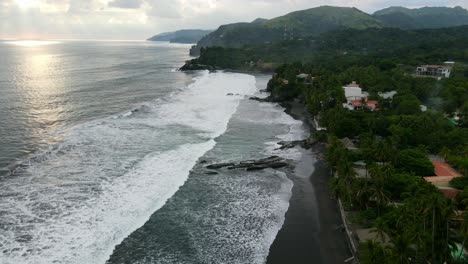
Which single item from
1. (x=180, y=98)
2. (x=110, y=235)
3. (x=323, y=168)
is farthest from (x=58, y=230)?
(x=180, y=98)

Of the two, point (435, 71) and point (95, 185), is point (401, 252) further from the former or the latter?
point (435, 71)

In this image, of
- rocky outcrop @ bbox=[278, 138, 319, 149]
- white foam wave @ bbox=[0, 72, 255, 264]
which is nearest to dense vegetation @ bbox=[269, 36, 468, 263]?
rocky outcrop @ bbox=[278, 138, 319, 149]

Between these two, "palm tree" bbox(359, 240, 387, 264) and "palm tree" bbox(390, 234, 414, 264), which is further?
"palm tree" bbox(359, 240, 387, 264)

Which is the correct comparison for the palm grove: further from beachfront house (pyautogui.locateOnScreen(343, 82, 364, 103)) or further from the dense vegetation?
beachfront house (pyautogui.locateOnScreen(343, 82, 364, 103))

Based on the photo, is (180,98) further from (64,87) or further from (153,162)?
(153,162)

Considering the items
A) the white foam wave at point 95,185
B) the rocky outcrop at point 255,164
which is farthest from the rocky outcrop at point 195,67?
the rocky outcrop at point 255,164

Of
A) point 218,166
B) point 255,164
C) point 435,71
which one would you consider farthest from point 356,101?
point 435,71
